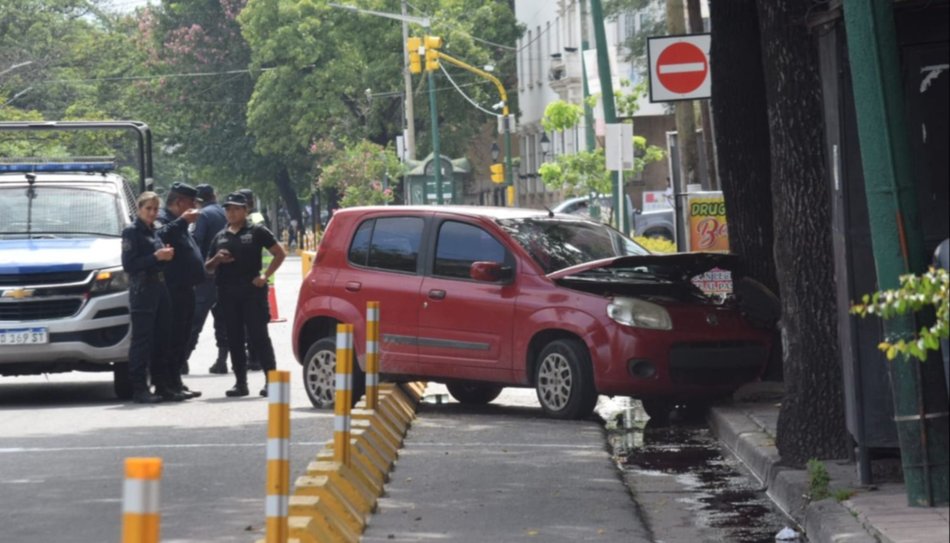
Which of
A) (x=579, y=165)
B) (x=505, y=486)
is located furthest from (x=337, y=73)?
(x=505, y=486)

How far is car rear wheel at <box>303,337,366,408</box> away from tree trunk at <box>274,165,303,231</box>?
7080 centimetres

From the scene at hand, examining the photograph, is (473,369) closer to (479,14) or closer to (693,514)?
(693,514)

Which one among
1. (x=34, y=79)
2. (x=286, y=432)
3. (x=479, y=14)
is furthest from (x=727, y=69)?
(x=479, y=14)

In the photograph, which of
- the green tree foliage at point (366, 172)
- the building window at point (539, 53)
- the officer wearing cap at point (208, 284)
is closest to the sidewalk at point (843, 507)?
the officer wearing cap at point (208, 284)

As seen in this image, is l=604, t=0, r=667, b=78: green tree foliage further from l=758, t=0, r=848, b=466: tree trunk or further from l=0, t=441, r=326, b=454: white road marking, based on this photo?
l=758, t=0, r=848, b=466: tree trunk

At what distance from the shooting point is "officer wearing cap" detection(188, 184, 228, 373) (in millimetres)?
19078

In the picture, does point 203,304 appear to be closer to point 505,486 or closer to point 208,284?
point 208,284

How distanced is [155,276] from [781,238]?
6951 millimetres

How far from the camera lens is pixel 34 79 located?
226 feet

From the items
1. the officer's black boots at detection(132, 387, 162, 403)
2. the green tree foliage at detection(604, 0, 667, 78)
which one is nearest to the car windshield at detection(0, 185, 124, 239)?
the officer's black boots at detection(132, 387, 162, 403)

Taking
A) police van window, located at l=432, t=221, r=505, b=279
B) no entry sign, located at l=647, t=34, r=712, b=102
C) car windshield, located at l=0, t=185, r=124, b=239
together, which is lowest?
police van window, located at l=432, t=221, r=505, b=279

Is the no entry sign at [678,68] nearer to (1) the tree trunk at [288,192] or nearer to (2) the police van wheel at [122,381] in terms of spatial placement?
(2) the police van wheel at [122,381]

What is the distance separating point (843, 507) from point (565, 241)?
6529mm

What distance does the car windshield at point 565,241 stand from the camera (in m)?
15.1
